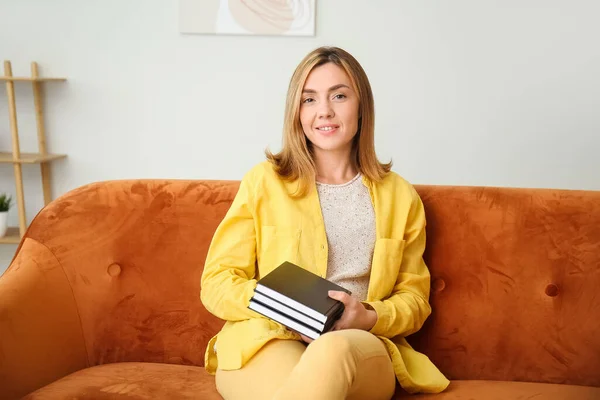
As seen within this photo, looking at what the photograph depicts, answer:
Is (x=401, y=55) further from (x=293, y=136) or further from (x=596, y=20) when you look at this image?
(x=293, y=136)

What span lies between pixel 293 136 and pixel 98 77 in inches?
63.8

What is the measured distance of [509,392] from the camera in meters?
1.60

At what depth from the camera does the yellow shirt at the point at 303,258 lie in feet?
5.13

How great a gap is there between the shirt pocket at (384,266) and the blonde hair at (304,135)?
187 millimetres

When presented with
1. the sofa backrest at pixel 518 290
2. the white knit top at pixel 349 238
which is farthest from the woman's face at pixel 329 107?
the sofa backrest at pixel 518 290

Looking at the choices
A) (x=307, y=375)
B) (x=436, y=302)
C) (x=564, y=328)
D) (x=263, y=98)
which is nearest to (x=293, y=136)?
(x=436, y=302)

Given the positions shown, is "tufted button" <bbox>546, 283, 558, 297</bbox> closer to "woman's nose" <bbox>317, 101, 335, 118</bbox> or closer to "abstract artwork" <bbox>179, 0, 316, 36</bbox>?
"woman's nose" <bbox>317, 101, 335, 118</bbox>

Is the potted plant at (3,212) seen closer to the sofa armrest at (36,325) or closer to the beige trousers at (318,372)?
the sofa armrest at (36,325)

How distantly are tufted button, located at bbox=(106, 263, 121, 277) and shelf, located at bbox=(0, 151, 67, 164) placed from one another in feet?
4.26

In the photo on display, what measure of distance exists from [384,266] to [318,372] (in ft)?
1.52

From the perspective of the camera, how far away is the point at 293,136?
5.73ft

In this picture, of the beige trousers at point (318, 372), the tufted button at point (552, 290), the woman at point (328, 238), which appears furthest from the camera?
the tufted button at point (552, 290)

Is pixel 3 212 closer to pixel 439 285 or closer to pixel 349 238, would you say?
pixel 349 238

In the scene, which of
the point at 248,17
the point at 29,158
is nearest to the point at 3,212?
the point at 29,158
